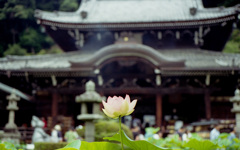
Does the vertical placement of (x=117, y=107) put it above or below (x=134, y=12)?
below

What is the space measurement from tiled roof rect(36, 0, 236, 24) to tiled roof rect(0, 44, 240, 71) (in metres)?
1.95

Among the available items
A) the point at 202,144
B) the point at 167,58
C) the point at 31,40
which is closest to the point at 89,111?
the point at 202,144

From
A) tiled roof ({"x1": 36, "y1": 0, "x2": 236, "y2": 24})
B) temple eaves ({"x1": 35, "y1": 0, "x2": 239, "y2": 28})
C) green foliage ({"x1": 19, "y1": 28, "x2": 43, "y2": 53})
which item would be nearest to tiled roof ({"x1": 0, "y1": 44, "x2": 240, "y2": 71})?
temple eaves ({"x1": 35, "y1": 0, "x2": 239, "y2": 28})

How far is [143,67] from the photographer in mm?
13383

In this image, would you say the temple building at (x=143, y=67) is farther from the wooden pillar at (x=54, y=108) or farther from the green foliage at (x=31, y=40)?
the green foliage at (x=31, y=40)

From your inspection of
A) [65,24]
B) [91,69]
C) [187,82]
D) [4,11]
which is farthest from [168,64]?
[4,11]

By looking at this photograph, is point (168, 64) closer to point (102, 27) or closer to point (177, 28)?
point (177, 28)

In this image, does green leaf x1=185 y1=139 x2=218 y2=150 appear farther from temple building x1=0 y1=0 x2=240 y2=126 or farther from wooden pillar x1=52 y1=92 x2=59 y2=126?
wooden pillar x1=52 y1=92 x2=59 y2=126

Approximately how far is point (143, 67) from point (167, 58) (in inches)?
69.4

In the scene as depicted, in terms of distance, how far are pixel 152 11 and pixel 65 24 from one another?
19.2ft

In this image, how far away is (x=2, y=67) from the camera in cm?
1338

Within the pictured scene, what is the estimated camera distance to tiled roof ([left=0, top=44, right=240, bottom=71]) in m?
12.4

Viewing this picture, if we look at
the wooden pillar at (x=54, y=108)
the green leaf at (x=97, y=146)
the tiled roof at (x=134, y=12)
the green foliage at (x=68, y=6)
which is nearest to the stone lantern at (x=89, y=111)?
the green leaf at (x=97, y=146)

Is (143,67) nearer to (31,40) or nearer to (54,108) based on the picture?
(54,108)
